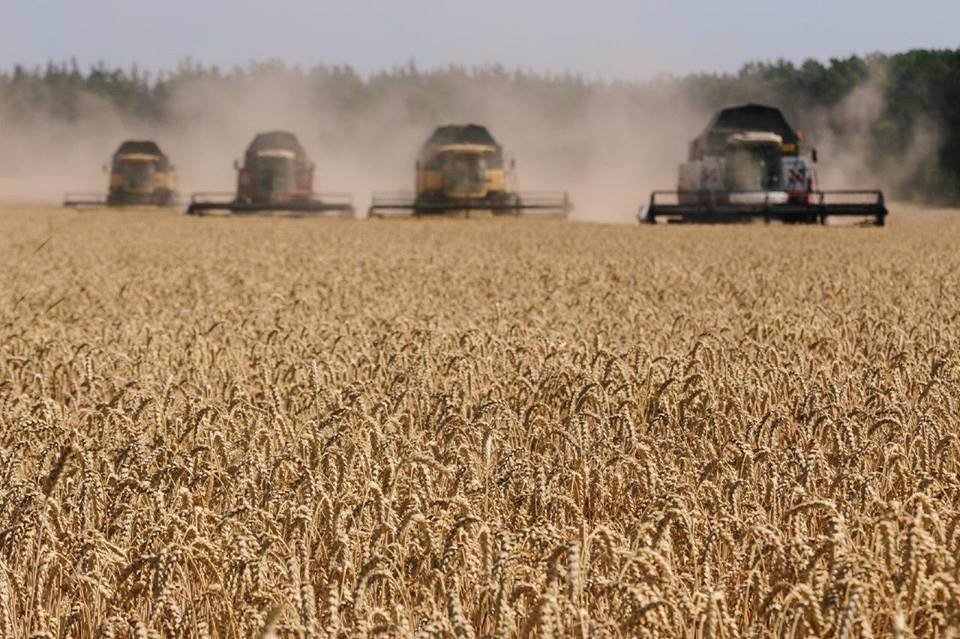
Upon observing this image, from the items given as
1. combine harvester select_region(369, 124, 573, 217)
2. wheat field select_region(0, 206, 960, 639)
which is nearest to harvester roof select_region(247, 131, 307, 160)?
combine harvester select_region(369, 124, 573, 217)

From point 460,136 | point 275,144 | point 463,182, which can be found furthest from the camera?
point 275,144

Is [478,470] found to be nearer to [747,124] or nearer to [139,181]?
[747,124]

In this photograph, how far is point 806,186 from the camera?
29.7 meters

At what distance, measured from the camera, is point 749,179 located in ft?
99.7

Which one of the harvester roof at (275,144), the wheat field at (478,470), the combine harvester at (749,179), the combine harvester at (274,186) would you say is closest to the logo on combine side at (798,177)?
the combine harvester at (749,179)

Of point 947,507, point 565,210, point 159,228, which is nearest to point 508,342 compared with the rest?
point 947,507

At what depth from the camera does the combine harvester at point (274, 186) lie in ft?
115

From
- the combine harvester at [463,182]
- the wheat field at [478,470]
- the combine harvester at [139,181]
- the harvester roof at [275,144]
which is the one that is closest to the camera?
the wheat field at [478,470]

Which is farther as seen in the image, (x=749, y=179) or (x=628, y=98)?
(x=628, y=98)

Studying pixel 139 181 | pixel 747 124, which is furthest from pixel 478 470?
pixel 139 181

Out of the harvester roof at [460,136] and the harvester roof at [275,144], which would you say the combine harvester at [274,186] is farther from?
the harvester roof at [460,136]

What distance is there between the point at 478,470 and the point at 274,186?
111 ft

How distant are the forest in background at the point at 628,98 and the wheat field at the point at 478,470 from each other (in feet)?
224

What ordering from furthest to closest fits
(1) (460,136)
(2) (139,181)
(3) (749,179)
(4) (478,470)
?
1. (2) (139,181)
2. (1) (460,136)
3. (3) (749,179)
4. (4) (478,470)
